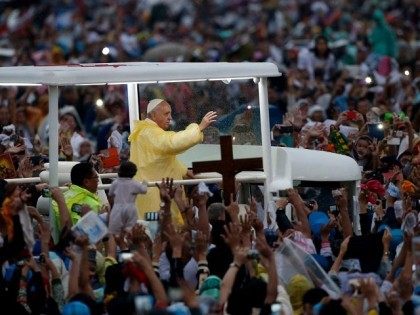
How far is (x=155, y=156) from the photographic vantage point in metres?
17.2

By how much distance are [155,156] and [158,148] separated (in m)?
0.08

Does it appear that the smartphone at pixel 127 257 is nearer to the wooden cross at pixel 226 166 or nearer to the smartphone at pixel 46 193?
the smartphone at pixel 46 193

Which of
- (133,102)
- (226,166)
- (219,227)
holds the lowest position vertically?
(219,227)

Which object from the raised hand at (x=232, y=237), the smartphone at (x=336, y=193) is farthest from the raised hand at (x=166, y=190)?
the smartphone at (x=336, y=193)

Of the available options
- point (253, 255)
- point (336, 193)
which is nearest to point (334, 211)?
point (336, 193)

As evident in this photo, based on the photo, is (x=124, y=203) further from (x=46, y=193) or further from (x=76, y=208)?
(x=46, y=193)

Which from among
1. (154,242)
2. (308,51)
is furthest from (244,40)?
(154,242)

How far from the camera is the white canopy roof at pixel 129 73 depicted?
54.0 feet

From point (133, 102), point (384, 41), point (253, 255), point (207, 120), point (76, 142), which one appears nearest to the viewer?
point (253, 255)

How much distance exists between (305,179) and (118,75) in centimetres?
213

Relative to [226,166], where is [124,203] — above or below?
below

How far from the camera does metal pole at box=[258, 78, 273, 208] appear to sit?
1731 centimetres

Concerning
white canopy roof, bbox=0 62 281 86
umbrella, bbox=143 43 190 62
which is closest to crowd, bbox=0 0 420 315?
white canopy roof, bbox=0 62 281 86

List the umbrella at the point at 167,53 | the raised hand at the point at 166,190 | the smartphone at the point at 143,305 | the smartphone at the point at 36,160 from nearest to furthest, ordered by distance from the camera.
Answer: the smartphone at the point at 143,305 → the raised hand at the point at 166,190 → the smartphone at the point at 36,160 → the umbrella at the point at 167,53
